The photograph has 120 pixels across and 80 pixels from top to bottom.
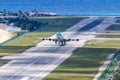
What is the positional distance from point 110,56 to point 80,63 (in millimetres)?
12072

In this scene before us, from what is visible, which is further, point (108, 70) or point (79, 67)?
point (79, 67)

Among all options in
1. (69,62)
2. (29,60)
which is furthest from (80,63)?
(29,60)

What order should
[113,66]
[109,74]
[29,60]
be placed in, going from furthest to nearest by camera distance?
[29,60] < [113,66] < [109,74]

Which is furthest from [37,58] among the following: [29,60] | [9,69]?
[9,69]

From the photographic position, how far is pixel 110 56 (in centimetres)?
19512

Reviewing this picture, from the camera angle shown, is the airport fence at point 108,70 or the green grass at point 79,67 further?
the green grass at point 79,67

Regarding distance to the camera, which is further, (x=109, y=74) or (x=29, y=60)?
(x=29, y=60)

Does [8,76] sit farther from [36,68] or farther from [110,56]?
[110,56]

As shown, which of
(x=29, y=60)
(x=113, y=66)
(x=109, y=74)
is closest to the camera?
(x=109, y=74)

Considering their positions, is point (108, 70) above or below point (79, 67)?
below

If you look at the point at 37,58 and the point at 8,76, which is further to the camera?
the point at 37,58

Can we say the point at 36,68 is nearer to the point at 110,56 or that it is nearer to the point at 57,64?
the point at 57,64

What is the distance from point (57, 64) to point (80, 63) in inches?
257

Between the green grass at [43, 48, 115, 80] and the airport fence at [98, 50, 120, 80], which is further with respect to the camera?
the green grass at [43, 48, 115, 80]
